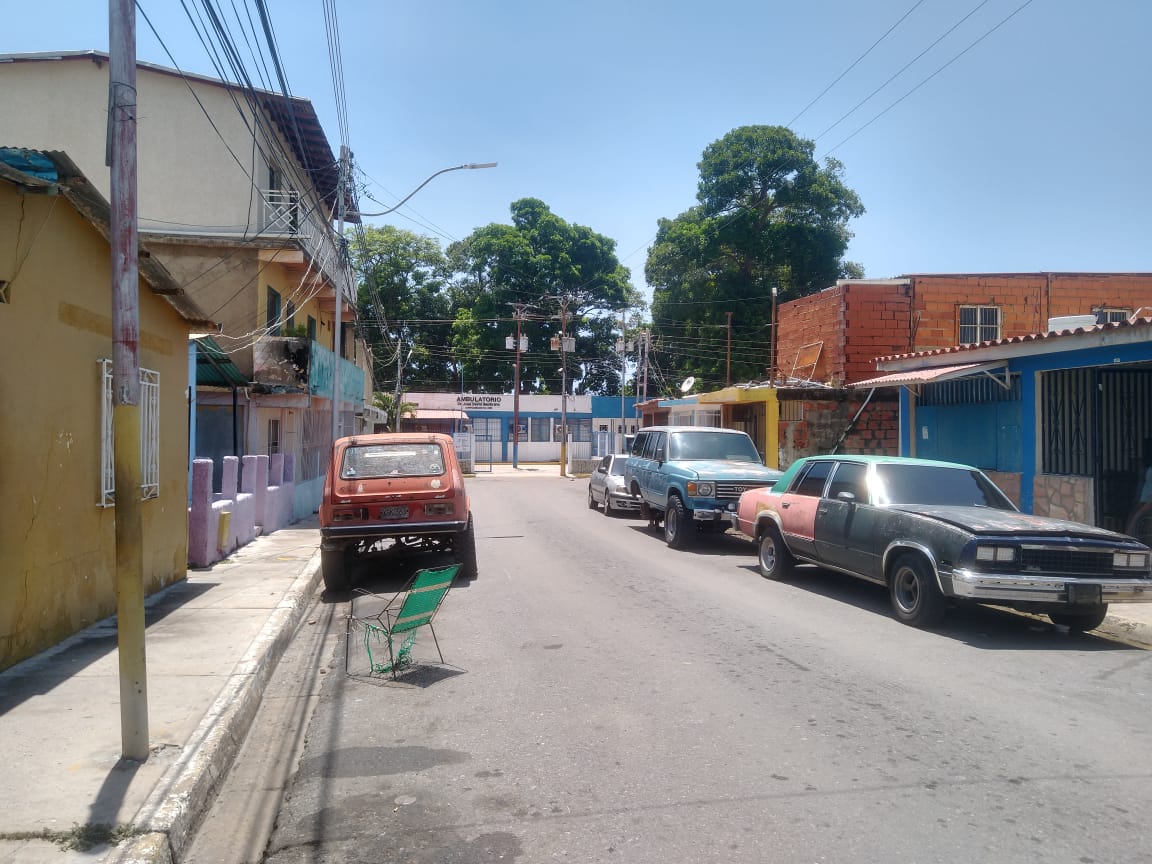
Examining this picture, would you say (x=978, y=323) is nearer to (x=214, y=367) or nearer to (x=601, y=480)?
(x=601, y=480)

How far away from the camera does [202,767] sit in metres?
4.72

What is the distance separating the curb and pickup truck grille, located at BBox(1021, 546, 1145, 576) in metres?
6.43

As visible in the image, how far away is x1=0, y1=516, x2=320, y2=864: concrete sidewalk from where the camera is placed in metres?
3.94

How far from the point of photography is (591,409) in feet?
181

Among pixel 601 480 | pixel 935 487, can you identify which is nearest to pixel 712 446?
pixel 601 480

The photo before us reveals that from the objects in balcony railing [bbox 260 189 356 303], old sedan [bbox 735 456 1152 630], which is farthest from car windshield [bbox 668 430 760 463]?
balcony railing [bbox 260 189 356 303]

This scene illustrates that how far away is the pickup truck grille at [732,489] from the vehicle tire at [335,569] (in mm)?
6092

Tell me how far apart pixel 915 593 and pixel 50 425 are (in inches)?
304

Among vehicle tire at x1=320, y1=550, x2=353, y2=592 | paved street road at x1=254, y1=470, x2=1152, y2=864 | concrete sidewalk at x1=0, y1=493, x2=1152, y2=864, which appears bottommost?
paved street road at x1=254, y1=470, x2=1152, y2=864

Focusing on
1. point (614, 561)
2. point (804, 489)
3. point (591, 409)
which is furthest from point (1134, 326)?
point (591, 409)

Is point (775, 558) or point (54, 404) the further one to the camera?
point (775, 558)

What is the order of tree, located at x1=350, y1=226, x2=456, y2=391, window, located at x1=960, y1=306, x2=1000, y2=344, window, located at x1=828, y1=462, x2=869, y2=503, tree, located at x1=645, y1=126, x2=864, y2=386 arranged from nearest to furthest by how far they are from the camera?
1. window, located at x1=828, y1=462, x2=869, y2=503
2. window, located at x1=960, y1=306, x2=1000, y2=344
3. tree, located at x1=645, y1=126, x2=864, y2=386
4. tree, located at x1=350, y1=226, x2=456, y2=391

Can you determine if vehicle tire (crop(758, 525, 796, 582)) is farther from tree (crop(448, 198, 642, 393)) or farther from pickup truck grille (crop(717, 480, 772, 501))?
tree (crop(448, 198, 642, 393))

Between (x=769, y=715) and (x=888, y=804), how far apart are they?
142 centimetres
